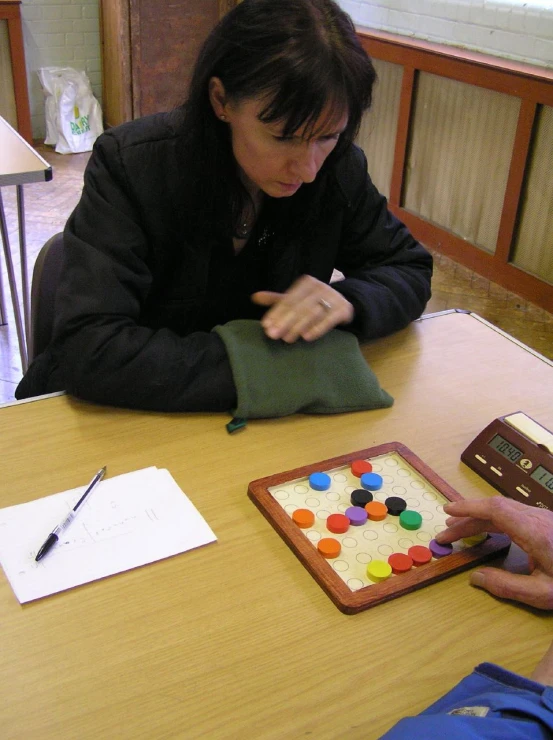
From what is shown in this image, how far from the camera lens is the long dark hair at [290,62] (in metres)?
1.10

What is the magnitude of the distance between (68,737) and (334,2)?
3.47 ft

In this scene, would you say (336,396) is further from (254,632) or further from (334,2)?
(334,2)

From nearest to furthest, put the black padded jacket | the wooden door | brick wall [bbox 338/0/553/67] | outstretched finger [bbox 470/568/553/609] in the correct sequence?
outstretched finger [bbox 470/568/553/609] → the black padded jacket → brick wall [bbox 338/0/553/67] → the wooden door

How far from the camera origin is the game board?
36.6 inches

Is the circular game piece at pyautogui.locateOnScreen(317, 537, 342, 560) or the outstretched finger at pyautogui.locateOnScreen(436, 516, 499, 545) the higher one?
the outstretched finger at pyautogui.locateOnScreen(436, 516, 499, 545)

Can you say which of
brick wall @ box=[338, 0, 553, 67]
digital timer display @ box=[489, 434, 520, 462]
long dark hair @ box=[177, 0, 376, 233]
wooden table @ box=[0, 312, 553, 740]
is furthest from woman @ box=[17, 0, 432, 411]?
brick wall @ box=[338, 0, 553, 67]

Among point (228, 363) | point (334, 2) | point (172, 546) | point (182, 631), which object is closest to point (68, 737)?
point (182, 631)

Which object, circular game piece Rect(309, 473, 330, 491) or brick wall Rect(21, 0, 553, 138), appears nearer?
circular game piece Rect(309, 473, 330, 491)

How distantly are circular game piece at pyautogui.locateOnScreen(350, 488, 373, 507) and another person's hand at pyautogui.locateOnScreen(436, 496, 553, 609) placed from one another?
0.11 metres

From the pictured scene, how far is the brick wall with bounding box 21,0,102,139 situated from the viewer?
504 centimetres

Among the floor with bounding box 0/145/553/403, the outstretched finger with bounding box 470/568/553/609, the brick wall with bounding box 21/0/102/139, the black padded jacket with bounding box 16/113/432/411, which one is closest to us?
the outstretched finger with bounding box 470/568/553/609

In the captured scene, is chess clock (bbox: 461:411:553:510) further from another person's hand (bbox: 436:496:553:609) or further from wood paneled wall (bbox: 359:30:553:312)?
wood paneled wall (bbox: 359:30:553:312)

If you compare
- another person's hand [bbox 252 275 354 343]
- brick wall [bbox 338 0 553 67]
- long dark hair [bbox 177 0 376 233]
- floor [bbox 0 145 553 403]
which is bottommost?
floor [bbox 0 145 553 403]

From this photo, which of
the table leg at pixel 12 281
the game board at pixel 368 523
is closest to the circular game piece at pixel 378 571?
the game board at pixel 368 523
